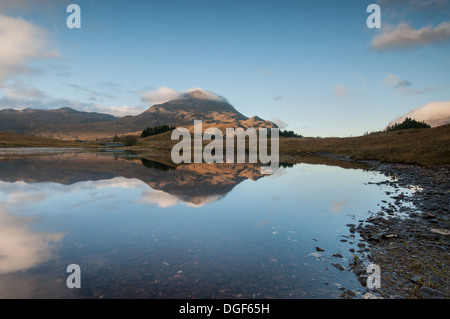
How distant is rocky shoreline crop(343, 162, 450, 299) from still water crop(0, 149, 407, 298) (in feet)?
2.46

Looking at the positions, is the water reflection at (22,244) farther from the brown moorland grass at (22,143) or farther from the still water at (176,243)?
the brown moorland grass at (22,143)

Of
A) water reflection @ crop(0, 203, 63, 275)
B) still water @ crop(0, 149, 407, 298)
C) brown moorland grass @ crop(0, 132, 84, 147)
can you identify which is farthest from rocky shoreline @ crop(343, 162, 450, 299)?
brown moorland grass @ crop(0, 132, 84, 147)

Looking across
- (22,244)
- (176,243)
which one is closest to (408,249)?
(176,243)

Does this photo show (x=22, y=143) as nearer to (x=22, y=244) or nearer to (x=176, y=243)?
(x=22, y=244)

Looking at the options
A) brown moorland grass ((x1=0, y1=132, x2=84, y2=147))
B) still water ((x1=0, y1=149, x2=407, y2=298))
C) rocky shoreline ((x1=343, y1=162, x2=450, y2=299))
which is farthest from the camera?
brown moorland grass ((x1=0, y1=132, x2=84, y2=147))

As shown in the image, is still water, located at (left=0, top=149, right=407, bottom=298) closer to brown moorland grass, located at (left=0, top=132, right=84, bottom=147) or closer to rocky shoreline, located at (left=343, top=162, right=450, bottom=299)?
rocky shoreline, located at (left=343, top=162, right=450, bottom=299)

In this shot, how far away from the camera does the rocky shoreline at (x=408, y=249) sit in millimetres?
7660

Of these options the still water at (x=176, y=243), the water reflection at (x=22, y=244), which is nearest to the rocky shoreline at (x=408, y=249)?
the still water at (x=176, y=243)

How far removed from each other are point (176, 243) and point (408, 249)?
9805mm

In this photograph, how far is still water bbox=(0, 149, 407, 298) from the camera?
7.78 metres

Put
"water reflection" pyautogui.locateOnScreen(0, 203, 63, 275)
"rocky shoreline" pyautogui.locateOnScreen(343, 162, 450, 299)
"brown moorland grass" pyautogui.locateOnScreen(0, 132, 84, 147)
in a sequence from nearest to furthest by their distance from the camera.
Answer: "rocky shoreline" pyautogui.locateOnScreen(343, 162, 450, 299) → "water reflection" pyautogui.locateOnScreen(0, 203, 63, 275) → "brown moorland grass" pyautogui.locateOnScreen(0, 132, 84, 147)

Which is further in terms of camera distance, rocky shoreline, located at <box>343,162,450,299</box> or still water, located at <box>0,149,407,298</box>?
still water, located at <box>0,149,407,298</box>

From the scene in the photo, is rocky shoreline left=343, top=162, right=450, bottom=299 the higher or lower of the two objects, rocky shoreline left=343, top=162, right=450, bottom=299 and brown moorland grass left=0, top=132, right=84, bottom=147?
the lower

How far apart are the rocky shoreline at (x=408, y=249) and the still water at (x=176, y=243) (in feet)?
2.46
